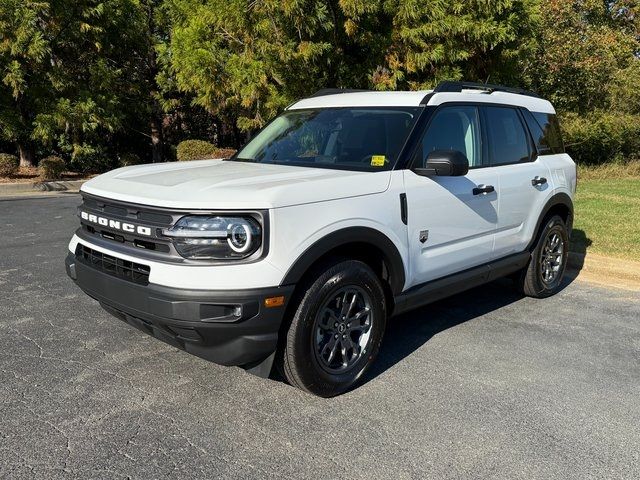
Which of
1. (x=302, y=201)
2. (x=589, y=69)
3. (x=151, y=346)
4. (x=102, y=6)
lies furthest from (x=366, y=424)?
(x=589, y=69)

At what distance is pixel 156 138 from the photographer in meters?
20.1

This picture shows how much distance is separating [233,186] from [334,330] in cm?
106

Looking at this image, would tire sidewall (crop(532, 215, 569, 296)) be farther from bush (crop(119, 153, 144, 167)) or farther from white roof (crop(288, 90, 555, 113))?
bush (crop(119, 153, 144, 167))

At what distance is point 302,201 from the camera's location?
10.3 ft

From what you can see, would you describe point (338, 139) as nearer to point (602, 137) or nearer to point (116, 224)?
point (116, 224)

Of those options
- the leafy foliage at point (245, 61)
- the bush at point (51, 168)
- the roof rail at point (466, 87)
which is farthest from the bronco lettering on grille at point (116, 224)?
the bush at point (51, 168)

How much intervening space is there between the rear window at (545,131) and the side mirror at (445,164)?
6.11 ft

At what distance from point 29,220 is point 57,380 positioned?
6645 millimetres

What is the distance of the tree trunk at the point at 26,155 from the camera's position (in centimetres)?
1681

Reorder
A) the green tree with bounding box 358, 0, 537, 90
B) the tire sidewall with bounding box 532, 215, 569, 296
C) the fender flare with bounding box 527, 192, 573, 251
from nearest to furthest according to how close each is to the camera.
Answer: the fender flare with bounding box 527, 192, 573, 251 → the tire sidewall with bounding box 532, 215, 569, 296 → the green tree with bounding box 358, 0, 537, 90

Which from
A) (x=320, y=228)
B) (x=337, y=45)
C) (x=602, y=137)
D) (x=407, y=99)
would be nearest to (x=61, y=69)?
(x=337, y=45)

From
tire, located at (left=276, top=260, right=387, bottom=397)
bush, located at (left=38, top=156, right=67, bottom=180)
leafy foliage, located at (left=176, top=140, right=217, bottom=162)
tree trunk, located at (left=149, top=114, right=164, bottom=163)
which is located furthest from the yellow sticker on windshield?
tree trunk, located at (left=149, top=114, right=164, bottom=163)

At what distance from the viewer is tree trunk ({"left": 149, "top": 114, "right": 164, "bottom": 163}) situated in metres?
19.9

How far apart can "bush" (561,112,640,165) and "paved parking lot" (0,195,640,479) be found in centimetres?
1577
